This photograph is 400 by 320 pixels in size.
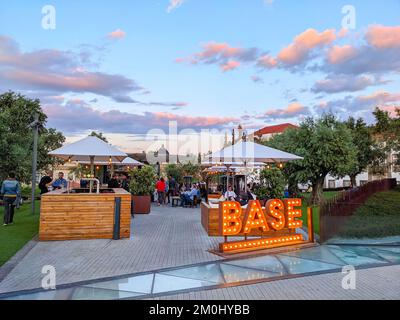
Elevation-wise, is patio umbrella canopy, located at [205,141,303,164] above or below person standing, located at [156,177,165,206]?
above

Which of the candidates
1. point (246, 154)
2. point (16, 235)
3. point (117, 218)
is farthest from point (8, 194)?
point (246, 154)

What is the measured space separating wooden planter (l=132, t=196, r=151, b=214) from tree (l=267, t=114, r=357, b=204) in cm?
1175

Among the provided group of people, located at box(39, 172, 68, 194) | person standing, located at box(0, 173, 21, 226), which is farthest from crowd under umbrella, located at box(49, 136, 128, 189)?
group of people, located at box(39, 172, 68, 194)

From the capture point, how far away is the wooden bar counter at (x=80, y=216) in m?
9.31

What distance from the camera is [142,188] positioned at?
56.1 ft

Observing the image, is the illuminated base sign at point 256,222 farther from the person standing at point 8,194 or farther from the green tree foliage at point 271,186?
the person standing at point 8,194

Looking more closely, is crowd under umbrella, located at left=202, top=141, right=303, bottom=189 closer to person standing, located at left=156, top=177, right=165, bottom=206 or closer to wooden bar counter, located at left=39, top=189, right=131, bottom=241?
wooden bar counter, located at left=39, top=189, right=131, bottom=241

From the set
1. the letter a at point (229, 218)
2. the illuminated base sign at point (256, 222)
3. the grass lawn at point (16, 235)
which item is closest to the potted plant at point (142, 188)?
the grass lawn at point (16, 235)

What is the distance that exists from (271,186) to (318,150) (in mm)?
13312

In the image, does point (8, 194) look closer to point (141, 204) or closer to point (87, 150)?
point (87, 150)

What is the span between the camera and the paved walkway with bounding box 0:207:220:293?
621 centimetres

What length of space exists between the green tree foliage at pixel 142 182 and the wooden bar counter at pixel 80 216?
710 centimetres
